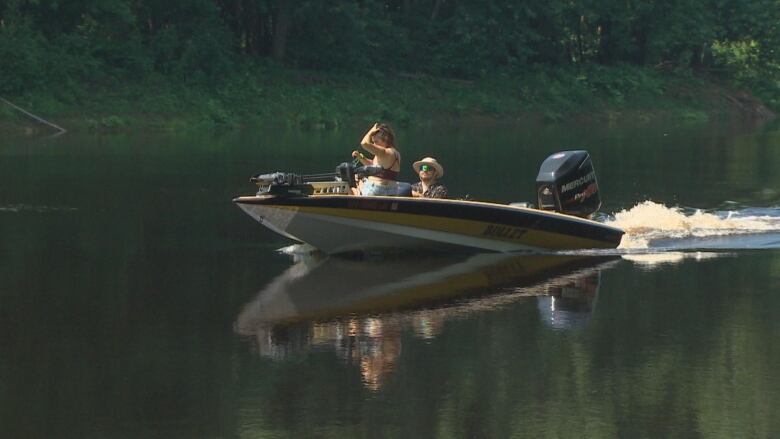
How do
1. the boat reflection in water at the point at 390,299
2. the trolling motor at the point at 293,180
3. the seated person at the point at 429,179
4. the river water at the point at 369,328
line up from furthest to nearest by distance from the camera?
the seated person at the point at 429,179 < the trolling motor at the point at 293,180 < the boat reflection in water at the point at 390,299 < the river water at the point at 369,328

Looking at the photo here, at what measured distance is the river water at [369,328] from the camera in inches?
444

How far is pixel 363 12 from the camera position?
200 ft

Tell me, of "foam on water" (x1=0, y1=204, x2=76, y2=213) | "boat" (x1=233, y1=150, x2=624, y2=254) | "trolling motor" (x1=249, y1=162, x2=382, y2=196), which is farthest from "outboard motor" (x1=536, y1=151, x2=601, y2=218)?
"foam on water" (x1=0, y1=204, x2=76, y2=213)

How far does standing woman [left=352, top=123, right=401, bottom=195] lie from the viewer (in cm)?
1953

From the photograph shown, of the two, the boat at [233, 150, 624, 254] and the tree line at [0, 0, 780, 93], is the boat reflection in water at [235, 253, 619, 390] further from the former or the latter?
the tree line at [0, 0, 780, 93]

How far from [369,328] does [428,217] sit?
5177 mm

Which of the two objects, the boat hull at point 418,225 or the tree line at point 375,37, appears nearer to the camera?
the boat hull at point 418,225

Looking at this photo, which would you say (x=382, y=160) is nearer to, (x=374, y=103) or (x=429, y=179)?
(x=429, y=179)

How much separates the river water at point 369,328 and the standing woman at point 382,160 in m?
0.92

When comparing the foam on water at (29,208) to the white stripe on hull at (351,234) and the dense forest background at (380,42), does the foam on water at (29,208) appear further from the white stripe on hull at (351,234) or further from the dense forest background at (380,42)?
the dense forest background at (380,42)

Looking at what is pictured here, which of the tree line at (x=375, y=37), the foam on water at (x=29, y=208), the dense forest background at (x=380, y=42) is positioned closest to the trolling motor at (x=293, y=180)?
the foam on water at (x=29, y=208)

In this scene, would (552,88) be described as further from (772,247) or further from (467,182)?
(772,247)

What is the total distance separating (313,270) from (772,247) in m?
6.48

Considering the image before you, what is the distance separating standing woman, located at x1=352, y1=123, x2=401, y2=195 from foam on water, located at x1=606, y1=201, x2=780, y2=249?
136 inches
